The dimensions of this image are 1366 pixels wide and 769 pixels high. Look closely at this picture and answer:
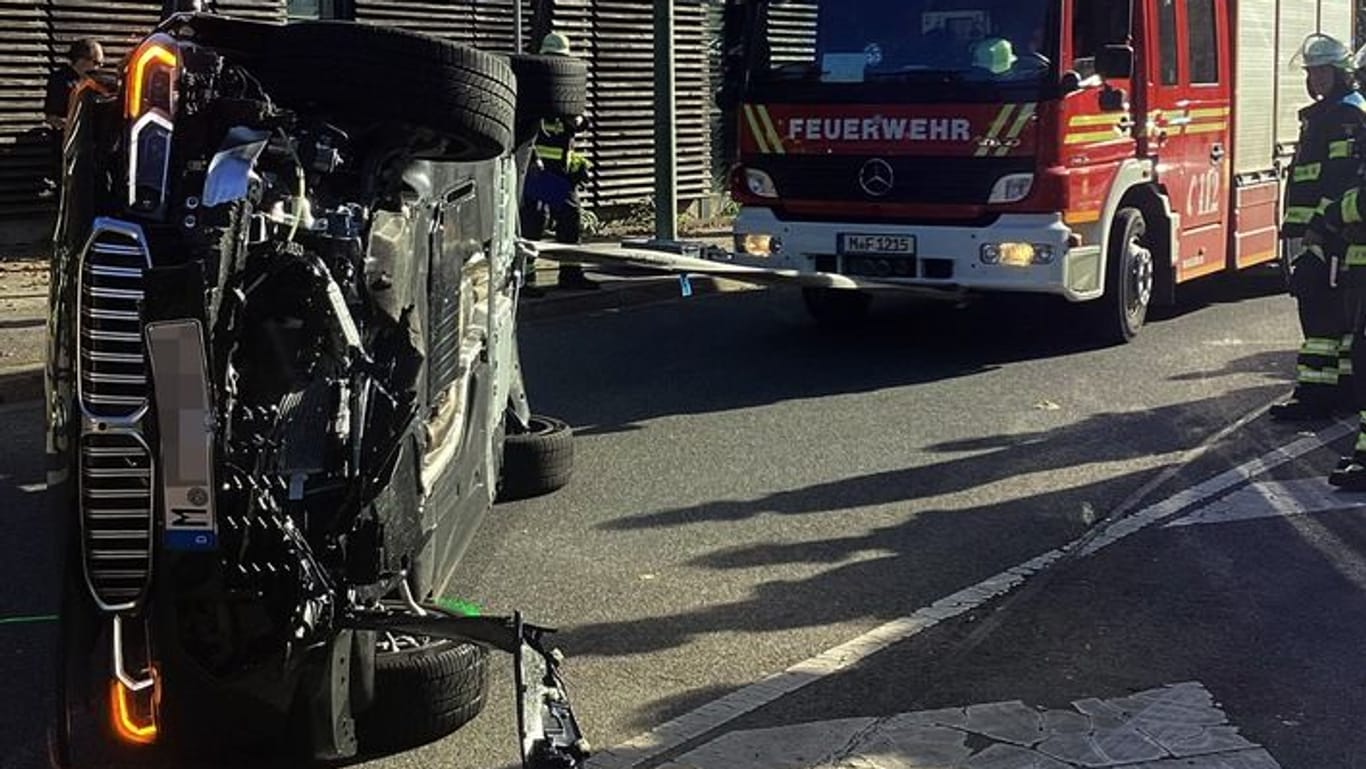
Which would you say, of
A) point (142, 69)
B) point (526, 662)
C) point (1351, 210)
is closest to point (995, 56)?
point (1351, 210)

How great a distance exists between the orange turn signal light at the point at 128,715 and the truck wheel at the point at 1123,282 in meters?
8.37

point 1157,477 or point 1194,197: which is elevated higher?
point 1194,197

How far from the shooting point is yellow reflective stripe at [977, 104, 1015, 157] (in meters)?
9.81

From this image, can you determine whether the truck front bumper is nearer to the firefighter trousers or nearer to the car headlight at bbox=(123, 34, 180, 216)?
the firefighter trousers

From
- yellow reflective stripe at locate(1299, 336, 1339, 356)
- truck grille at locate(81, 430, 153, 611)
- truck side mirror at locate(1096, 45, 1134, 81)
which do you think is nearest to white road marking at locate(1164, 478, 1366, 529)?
yellow reflective stripe at locate(1299, 336, 1339, 356)

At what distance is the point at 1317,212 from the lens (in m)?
8.25

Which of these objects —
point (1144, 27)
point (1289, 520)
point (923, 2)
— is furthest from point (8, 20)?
point (1289, 520)

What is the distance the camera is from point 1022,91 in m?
9.79

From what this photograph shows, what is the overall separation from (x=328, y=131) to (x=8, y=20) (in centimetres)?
1033

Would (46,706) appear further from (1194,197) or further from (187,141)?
(1194,197)

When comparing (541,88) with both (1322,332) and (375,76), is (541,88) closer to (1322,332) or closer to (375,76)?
(375,76)

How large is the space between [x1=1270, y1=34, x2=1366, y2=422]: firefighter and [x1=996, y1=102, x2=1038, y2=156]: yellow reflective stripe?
1740 millimetres

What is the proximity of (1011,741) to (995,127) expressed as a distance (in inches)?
244

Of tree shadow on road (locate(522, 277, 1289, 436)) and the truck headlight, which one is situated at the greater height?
the truck headlight
